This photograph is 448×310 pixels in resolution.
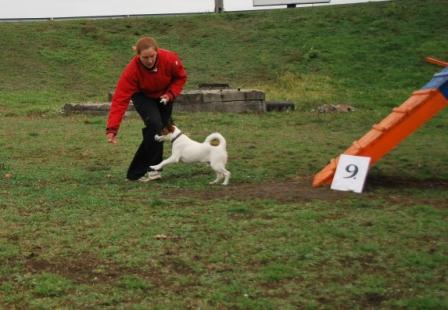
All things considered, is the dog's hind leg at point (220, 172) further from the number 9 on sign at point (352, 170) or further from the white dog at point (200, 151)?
the number 9 on sign at point (352, 170)

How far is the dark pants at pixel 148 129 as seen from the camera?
7.75m

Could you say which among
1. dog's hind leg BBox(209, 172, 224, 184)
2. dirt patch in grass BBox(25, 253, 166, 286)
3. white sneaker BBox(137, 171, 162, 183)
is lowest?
white sneaker BBox(137, 171, 162, 183)

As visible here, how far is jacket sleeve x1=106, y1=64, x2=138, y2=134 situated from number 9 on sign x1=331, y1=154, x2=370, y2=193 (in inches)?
95.0

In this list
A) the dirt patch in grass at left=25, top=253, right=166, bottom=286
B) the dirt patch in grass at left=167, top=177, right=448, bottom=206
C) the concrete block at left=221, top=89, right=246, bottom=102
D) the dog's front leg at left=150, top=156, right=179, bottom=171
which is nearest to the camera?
the dirt patch in grass at left=25, top=253, right=166, bottom=286

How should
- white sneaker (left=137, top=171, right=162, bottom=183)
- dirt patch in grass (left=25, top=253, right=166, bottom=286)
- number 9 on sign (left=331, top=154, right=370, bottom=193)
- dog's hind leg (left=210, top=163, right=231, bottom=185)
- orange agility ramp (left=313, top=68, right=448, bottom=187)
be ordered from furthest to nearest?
white sneaker (left=137, top=171, right=162, bottom=183), dog's hind leg (left=210, top=163, right=231, bottom=185), orange agility ramp (left=313, top=68, right=448, bottom=187), number 9 on sign (left=331, top=154, right=370, bottom=193), dirt patch in grass (left=25, top=253, right=166, bottom=286)

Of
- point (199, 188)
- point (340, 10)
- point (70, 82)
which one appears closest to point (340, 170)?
point (199, 188)

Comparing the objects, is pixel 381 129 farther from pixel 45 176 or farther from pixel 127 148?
pixel 127 148

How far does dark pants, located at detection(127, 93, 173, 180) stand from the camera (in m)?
7.75

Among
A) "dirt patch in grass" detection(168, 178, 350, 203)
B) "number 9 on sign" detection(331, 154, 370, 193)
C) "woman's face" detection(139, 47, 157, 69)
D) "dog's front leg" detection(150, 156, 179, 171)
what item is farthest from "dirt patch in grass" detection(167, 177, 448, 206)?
"woman's face" detection(139, 47, 157, 69)

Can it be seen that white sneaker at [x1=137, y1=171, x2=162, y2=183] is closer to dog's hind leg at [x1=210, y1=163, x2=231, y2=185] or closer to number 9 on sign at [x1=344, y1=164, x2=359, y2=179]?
dog's hind leg at [x1=210, y1=163, x2=231, y2=185]

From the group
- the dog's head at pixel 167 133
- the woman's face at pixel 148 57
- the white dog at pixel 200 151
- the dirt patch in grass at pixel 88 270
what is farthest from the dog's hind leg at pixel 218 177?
the dirt patch in grass at pixel 88 270

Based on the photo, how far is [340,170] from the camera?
715 centimetres

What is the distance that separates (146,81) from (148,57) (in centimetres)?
39

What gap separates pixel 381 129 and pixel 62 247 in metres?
3.73
